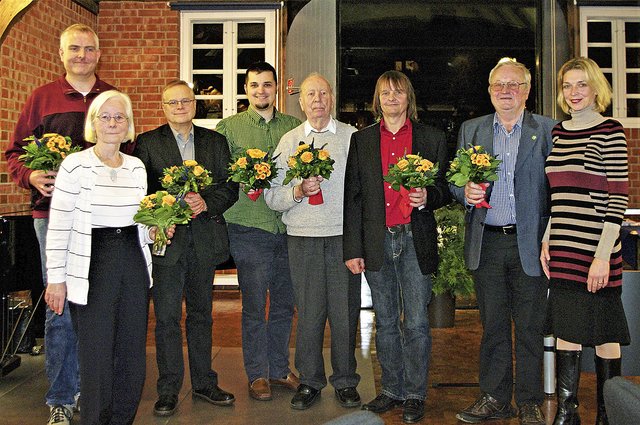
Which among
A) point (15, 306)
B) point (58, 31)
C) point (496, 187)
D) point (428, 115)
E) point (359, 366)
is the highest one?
point (58, 31)

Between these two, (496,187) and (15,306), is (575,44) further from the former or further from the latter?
(15,306)

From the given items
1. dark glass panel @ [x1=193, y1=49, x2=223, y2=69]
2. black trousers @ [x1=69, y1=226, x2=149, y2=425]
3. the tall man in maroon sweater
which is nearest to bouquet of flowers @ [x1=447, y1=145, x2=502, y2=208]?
black trousers @ [x1=69, y1=226, x2=149, y2=425]

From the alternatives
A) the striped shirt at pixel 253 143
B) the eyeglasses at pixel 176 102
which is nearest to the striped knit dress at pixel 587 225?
the striped shirt at pixel 253 143

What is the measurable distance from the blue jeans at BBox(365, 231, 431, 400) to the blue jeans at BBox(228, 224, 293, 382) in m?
0.67

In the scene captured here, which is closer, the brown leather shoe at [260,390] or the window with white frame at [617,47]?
the brown leather shoe at [260,390]

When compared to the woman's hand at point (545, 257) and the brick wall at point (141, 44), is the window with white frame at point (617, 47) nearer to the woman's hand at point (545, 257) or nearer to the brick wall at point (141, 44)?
the brick wall at point (141, 44)

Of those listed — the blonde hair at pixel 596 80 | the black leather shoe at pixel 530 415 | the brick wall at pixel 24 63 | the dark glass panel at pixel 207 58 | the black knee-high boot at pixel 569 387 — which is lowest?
the black leather shoe at pixel 530 415

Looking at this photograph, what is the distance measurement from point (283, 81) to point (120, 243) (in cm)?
596

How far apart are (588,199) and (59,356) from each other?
288cm

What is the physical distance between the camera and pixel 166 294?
4.09 m

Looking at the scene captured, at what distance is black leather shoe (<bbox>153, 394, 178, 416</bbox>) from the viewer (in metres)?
4.05

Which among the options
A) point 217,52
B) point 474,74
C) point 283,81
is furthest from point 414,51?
point 217,52

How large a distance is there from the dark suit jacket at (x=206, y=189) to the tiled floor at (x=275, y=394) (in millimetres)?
858

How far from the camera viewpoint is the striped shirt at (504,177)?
12.5 feet
